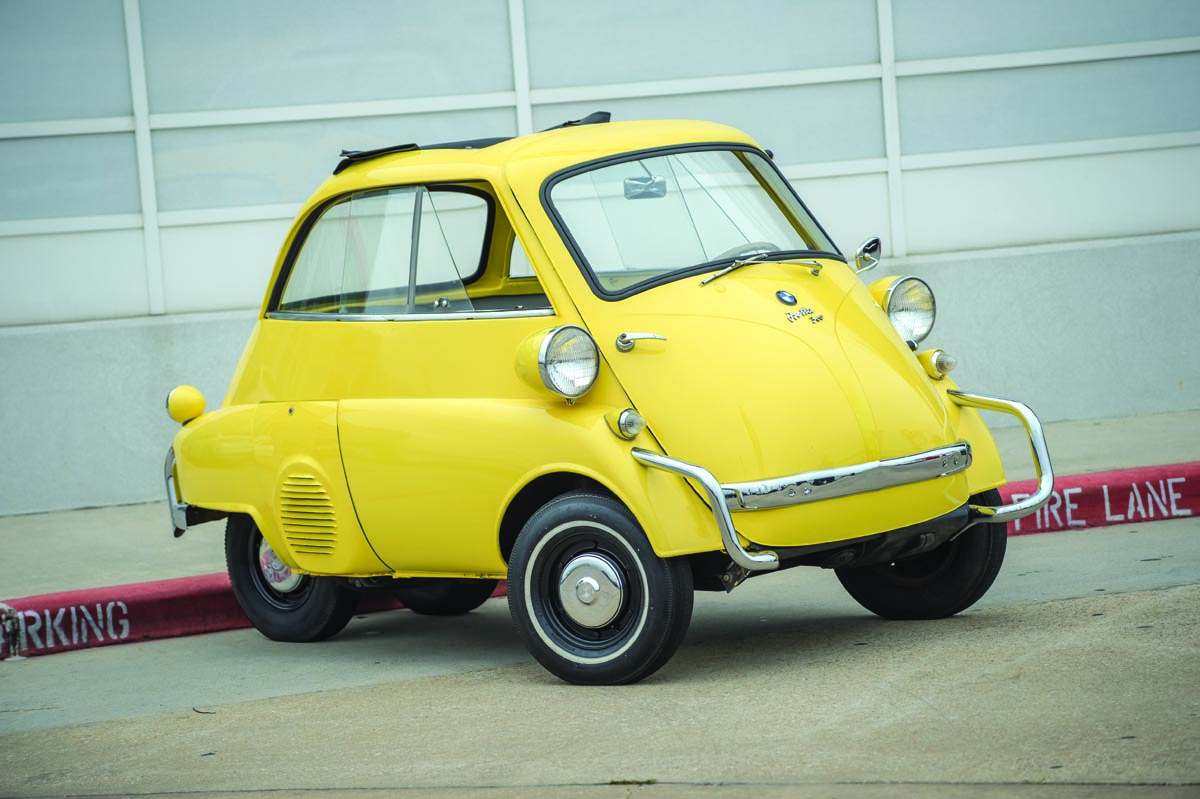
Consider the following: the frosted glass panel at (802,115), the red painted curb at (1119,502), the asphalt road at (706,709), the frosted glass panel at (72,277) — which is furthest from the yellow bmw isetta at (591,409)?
the frosted glass panel at (802,115)

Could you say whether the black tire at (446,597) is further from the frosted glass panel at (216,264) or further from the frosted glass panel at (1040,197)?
the frosted glass panel at (1040,197)

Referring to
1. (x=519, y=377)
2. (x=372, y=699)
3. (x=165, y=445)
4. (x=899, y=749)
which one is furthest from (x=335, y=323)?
(x=165, y=445)

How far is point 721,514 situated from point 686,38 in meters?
6.07

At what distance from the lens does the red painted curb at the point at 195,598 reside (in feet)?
21.4

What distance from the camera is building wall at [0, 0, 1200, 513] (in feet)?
32.0

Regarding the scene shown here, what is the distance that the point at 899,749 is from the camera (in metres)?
4.04

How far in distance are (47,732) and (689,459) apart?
2.23 meters

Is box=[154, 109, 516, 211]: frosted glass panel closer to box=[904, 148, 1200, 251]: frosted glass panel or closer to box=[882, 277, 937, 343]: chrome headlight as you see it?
box=[904, 148, 1200, 251]: frosted glass panel

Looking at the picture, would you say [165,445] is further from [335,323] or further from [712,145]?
[712,145]

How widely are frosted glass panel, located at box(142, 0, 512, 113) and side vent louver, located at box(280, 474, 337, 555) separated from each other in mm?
4703

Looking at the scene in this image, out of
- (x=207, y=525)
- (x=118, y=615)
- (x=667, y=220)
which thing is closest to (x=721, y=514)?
(x=667, y=220)

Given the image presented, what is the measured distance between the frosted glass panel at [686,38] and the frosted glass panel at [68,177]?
263 cm

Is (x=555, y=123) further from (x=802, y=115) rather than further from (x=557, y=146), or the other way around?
(x=557, y=146)

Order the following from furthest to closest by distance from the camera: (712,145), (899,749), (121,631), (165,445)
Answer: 1. (165,445)
2. (121,631)
3. (712,145)
4. (899,749)
